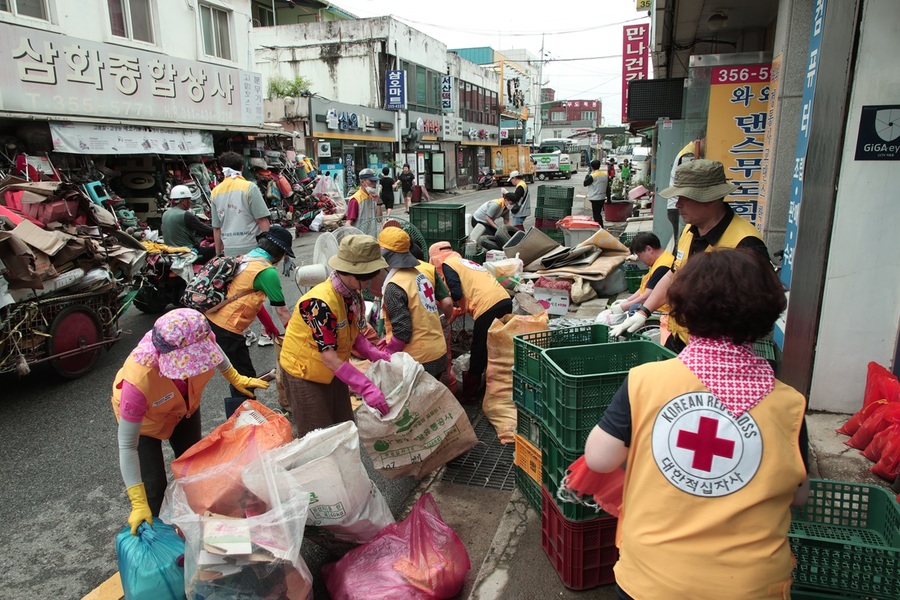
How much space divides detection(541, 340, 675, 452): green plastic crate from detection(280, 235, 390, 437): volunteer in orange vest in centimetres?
100

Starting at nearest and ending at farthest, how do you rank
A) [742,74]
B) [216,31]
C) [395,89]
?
[742,74]
[216,31]
[395,89]

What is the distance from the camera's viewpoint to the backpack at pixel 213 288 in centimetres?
414

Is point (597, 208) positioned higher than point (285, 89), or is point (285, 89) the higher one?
point (285, 89)

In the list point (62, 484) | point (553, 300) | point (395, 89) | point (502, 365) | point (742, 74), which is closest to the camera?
point (62, 484)

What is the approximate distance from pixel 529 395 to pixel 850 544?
143cm

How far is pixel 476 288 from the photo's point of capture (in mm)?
5027

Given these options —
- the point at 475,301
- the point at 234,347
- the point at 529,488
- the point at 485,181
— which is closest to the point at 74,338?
the point at 234,347

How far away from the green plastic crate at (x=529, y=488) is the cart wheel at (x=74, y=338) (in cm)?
435

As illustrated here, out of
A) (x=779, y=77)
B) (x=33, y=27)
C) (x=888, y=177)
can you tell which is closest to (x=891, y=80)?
(x=888, y=177)

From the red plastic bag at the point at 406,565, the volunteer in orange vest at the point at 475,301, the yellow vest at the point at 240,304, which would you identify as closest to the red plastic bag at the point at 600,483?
the red plastic bag at the point at 406,565

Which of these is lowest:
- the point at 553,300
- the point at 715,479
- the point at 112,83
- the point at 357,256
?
the point at 553,300

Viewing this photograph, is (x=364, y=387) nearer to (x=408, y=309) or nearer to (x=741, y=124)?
(x=408, y=309)

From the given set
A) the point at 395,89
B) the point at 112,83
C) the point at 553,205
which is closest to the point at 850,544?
the point at 553,205

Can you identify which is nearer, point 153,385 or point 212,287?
point 153,385
